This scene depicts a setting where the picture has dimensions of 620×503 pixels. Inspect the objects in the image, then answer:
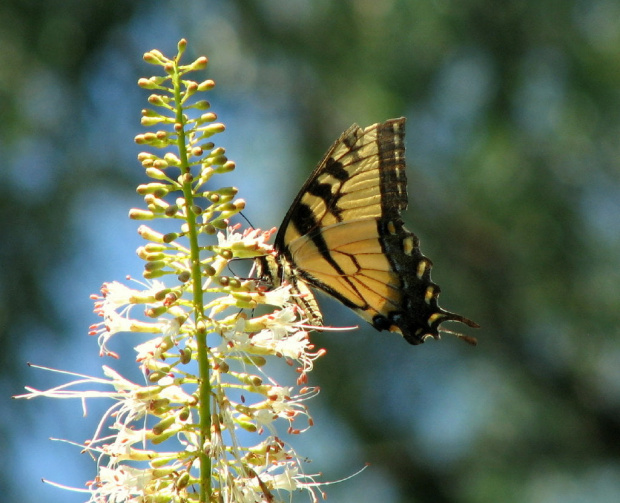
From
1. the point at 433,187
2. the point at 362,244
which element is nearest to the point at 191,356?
the point at 362,244

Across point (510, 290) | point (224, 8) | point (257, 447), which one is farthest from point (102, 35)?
point (257, 447)

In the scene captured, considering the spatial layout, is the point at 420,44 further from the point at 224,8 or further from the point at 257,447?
the point at 257,447

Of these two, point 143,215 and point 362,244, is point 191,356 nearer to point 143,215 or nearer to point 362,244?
point 143,215

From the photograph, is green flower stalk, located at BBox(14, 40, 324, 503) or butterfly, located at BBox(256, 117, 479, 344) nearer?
green flower stalk, located at BBox(14, 40, 324, 503)

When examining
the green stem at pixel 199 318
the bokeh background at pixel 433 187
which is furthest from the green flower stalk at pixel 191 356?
the bokeh background at pixel 433 187

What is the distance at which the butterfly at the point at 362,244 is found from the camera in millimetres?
3348

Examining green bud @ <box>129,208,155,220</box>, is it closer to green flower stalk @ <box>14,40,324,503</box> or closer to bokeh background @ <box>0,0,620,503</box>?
green flower stalk @ <box>14,40,324,503</box>

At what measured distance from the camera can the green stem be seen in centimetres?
227

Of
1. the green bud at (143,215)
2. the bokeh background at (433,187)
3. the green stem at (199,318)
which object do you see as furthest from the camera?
the bokeh background at (433,187)

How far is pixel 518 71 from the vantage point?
25.4 ft

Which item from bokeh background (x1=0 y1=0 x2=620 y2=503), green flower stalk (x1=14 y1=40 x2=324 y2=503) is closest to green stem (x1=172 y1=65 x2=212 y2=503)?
green flower stalk (x1=14 y1=40 x2=324 y2=503)

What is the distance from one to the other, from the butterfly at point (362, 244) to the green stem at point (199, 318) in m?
0.72

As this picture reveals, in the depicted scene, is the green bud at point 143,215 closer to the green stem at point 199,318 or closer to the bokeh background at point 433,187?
the green stem at point 199,318

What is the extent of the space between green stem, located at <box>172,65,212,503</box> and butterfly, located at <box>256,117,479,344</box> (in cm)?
72
